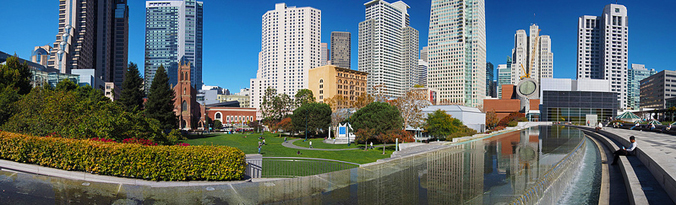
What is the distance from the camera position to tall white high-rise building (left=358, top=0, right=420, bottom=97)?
17062cm

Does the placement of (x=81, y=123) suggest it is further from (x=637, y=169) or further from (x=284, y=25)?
(x=284, y=25)

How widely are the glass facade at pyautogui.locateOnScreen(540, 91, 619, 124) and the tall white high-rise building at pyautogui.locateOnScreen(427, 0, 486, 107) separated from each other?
3454 centimetres

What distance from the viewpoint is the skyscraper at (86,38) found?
9281cm

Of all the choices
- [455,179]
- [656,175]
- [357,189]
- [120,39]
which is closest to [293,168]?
[357,189]

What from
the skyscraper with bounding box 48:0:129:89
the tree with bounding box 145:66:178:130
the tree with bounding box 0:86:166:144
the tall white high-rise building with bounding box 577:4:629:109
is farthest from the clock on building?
the skyscraper with bounding box 48:0:129:89

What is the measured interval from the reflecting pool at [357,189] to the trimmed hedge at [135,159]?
0.73 metres

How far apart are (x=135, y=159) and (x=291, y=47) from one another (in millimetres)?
156163

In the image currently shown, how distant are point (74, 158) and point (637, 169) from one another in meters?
19.5

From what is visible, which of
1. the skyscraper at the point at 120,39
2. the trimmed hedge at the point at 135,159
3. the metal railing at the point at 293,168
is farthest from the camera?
the skyscraper at the point at 120,39

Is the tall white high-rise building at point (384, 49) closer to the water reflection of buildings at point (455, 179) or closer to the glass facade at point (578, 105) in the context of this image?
the glass facade at point (578, 105)

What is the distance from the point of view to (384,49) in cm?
17275

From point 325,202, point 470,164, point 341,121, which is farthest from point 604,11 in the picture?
point 325,202

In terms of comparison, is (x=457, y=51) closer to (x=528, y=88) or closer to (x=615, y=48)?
(x=528, y=88)

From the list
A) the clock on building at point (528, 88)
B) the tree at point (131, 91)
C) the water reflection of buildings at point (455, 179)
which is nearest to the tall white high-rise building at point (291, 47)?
the clock on building at point (528, 88)
